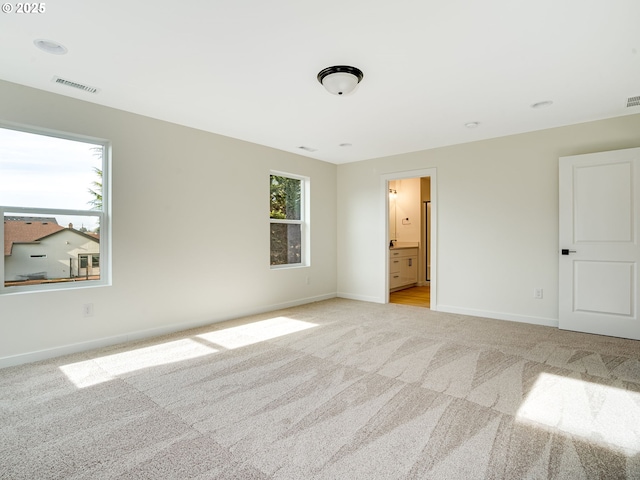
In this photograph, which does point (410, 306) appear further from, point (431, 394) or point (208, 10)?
point (208, 10)

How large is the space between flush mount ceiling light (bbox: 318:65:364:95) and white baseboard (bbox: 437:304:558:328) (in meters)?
3.47

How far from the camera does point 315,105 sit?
11.0 ft

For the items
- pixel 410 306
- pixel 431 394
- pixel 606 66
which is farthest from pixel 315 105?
pixel 410 306

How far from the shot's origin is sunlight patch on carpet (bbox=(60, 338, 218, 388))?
262cm

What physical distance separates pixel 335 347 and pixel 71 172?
3.08 metres

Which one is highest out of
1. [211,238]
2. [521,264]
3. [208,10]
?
[208,10]

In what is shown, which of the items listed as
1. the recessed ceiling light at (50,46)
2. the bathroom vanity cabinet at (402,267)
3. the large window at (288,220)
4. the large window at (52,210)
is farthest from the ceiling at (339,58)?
the bathroom vanity cabinet at (402,267)

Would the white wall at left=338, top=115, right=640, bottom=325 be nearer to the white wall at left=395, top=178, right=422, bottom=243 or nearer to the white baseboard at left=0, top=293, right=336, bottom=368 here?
the white wall at left=395, top=178, right=422, bottom=243

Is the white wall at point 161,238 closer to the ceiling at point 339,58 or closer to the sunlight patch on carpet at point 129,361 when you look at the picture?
the ceiling at point 339,58

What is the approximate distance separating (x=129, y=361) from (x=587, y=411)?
3460 millimetres

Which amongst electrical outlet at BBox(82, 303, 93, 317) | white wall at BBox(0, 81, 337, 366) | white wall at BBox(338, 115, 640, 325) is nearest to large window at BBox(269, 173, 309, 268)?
Answer: white wall at BBox(0, 81, 337, 366)

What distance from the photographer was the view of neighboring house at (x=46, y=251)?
2.90 meters

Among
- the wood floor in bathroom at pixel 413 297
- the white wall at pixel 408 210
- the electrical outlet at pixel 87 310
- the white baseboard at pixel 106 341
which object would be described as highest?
the white wall at pixel 408 210

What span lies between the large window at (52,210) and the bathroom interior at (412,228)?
17.8 ft
